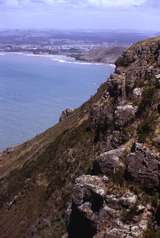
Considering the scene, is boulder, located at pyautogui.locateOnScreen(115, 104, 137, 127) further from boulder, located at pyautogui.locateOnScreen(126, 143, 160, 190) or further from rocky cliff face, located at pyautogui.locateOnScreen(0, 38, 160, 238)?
boulder, located at pyautogui.locateOnScreen(126, 143, 160, 190)

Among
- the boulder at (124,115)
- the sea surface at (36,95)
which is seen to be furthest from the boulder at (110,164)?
the sea surface at (36,95)

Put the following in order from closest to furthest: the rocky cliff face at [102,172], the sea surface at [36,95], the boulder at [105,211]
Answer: the boulder at [105,211] → the rocky cliff face at [102,172] → the sea surface at [36,95]

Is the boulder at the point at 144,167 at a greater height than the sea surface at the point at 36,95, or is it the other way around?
the boulder at the point at 144,167

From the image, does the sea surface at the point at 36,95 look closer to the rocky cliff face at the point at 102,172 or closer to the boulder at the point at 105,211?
the rocky cliff face at the point at 102,172

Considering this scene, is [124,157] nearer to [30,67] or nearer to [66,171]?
[66,171]

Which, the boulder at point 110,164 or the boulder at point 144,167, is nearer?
the boulder at point 144,167

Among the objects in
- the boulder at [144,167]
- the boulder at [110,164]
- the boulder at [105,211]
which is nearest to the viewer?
the boulder at [105,211]
